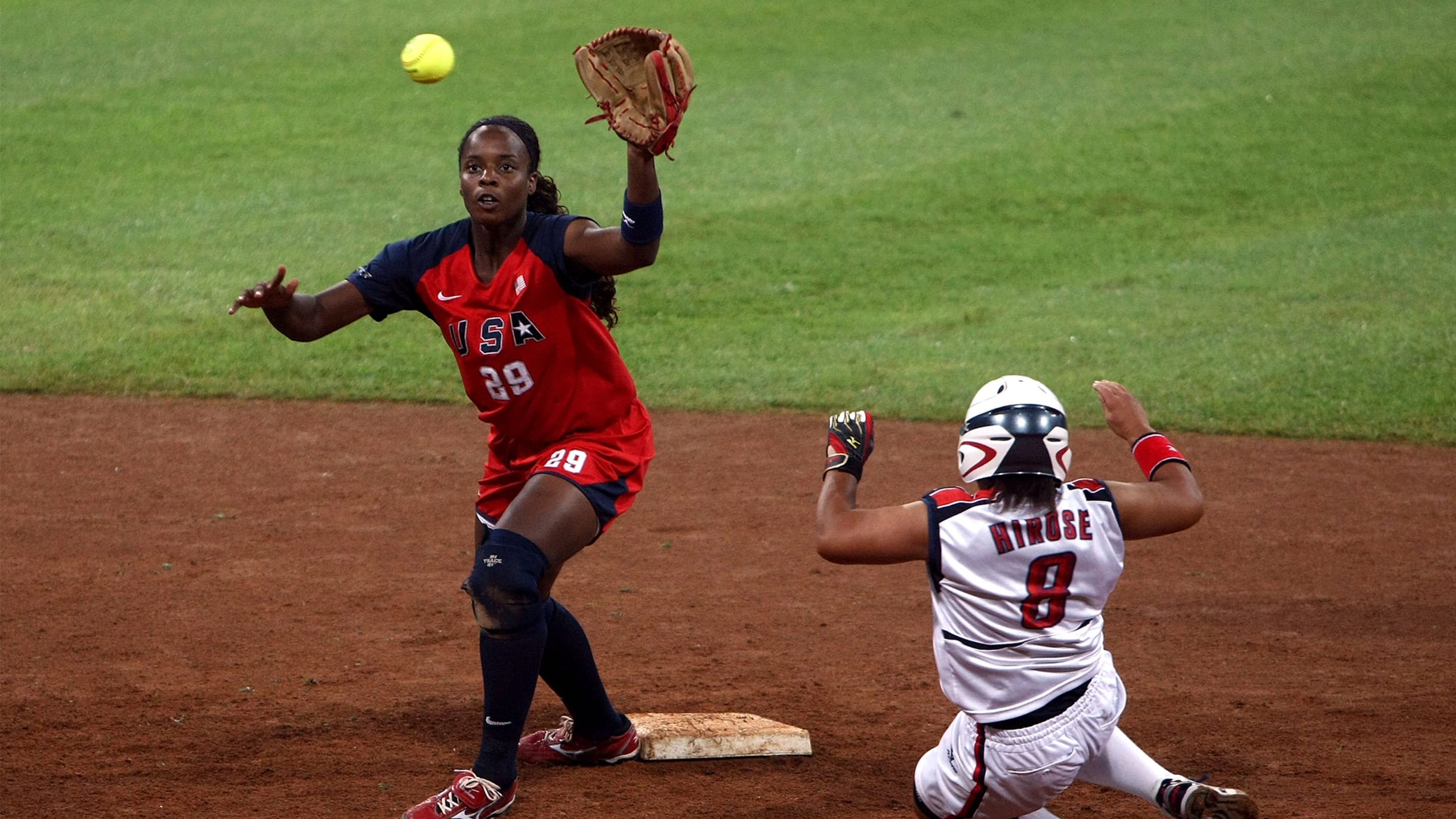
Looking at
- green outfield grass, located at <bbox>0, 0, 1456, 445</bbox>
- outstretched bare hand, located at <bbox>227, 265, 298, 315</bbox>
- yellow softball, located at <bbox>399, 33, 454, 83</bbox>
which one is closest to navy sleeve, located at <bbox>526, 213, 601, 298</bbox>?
outstretched bare hand, located at <bbox>227, 265, 298, 315</bbox>

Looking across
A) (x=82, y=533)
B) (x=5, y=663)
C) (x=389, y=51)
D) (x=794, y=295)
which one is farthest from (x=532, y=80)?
(x=5, y=663)

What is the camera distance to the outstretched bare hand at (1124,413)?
13.7 feet

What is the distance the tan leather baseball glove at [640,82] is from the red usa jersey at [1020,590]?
140 centimetres

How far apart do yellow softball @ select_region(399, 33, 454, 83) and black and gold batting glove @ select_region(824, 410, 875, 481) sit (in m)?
3.23

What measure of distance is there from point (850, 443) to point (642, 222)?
934mm

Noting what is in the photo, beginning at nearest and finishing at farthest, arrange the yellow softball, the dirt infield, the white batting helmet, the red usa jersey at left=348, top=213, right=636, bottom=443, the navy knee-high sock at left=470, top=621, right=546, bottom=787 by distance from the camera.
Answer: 1. the white batting helmet
2. the navy knee-high sock at left=470, top=621, right=546, bottom=787
3. the red usa jersey at left=348, top=213, right=636, bottom=443
4. the dirt infield
5. the yellow softball

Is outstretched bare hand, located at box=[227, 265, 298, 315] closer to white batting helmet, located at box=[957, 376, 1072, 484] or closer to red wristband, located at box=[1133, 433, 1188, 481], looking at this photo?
white batting helmet, located at box=[957, 376, 1072, 484]

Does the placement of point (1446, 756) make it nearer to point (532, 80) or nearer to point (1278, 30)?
point (532, 80)

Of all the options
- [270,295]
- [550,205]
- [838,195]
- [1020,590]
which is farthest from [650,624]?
[838,195]

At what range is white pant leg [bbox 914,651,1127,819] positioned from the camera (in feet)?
12.9

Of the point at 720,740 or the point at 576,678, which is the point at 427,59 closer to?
the point at 576,678

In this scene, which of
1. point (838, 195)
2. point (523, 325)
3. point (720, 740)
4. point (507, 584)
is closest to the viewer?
point (507, 584)

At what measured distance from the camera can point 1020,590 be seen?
3.86 m

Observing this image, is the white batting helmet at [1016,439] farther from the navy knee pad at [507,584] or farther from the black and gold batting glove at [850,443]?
the navy knee pad at [507,584]
